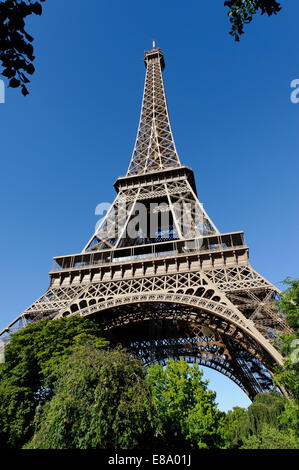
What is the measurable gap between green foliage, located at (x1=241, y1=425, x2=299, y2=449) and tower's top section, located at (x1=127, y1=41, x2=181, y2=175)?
77.5 feet

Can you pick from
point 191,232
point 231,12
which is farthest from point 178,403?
point 231,12

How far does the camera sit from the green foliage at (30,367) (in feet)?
49.5

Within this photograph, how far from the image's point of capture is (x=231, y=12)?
193 inches

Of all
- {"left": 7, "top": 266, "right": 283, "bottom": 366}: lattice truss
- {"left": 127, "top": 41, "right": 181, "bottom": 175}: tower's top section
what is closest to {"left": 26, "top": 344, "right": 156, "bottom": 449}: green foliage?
{"left": 7, "top": 266, "right": 283, "bottom": 366}: lattice truss

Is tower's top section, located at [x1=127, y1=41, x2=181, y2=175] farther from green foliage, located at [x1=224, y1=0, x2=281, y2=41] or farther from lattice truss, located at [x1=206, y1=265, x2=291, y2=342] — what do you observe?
green foliage, located at [x1=224, y1=0, x2=281, y2=41]

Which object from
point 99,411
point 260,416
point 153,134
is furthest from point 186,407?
point 153,134

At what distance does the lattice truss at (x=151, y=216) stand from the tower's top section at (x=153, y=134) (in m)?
3.21

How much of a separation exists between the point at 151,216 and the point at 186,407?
19173 mm

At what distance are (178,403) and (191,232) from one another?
1265cm

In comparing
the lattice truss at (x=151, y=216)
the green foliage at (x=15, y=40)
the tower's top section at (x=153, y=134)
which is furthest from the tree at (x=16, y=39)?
the tower's top section at (x=153, y=134)

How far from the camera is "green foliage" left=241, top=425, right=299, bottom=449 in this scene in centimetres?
1260

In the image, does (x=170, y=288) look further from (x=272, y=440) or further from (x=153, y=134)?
(x=153, y=134)

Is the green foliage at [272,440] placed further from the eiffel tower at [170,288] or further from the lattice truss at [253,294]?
the lattice truss at [253,294]

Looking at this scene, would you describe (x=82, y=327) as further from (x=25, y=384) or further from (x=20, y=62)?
(x=20, y=62)
